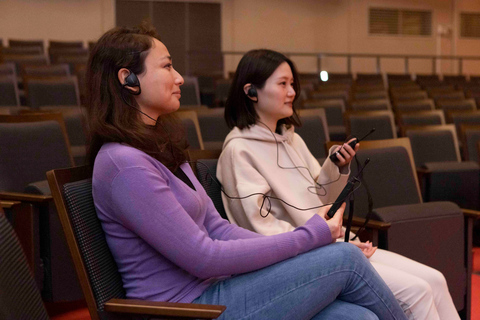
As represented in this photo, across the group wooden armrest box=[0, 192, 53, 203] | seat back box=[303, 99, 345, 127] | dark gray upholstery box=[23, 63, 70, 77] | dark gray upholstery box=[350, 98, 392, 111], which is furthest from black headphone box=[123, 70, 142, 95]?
dark gray upholstery box=[23, 63, 70, 77]

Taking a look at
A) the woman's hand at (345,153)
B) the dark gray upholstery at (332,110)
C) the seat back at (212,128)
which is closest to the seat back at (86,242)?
the woman's hand at (345,153)

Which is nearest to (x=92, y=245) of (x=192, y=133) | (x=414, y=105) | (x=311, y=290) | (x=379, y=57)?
(x=311, y=290)

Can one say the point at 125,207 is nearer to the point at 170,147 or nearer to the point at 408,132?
the point at 170,147

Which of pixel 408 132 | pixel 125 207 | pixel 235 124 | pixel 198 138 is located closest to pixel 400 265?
pixel 235 124

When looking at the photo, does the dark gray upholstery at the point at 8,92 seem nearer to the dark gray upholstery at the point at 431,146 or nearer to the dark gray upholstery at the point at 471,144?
the dark gray upholstery at the point at 431,146

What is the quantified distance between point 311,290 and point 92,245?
0.46 m

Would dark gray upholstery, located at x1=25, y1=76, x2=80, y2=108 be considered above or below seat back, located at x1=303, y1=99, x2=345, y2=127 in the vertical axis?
above

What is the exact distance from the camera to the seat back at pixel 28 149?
2055mm

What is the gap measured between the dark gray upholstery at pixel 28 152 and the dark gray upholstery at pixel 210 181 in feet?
2.09

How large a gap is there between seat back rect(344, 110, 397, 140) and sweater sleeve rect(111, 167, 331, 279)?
2.07 metres

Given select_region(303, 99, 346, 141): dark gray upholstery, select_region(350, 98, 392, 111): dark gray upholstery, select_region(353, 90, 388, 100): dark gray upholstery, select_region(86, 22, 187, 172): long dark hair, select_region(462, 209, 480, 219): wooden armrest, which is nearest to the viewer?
select_region(86, 22, 187, 172): long dark hair

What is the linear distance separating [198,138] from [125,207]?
4.97ft

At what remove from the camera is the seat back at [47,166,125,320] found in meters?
1.17

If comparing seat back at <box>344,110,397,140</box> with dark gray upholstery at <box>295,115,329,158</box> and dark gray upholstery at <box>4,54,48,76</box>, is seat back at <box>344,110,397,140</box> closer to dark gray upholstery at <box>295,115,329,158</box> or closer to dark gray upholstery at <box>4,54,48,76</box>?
dark gray upholstery at <box>295,115,329,158</box>
